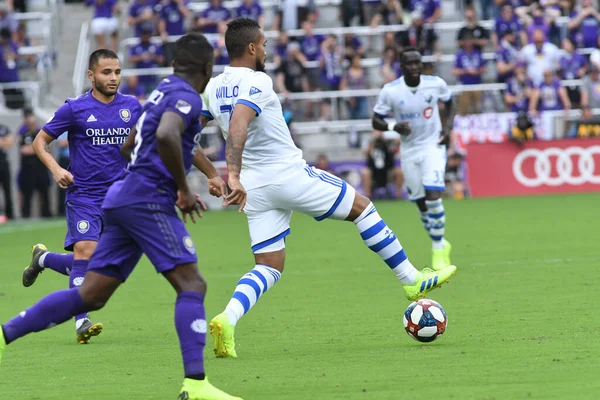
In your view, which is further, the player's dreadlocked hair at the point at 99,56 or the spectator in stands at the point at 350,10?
the spectator in stands at the point at 350,10

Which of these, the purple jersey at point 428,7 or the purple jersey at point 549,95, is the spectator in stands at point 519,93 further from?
the purple jersey at point 428,7

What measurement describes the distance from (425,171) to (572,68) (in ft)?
48.1

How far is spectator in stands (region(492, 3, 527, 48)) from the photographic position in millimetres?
28578

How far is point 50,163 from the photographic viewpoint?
9391 millimetres

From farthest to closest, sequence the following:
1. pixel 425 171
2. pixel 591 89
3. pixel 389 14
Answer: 1. pixel 389 14
2. pixel 591 89
3. pixel 425 171

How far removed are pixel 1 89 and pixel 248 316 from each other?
19022 millimetres

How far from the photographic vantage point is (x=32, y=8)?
33.4 m

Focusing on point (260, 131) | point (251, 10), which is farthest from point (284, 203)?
point (251, 10)

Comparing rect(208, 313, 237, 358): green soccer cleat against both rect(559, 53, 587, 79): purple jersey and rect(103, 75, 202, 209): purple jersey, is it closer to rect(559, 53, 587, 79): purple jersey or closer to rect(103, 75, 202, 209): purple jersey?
rect(103, 75, 202, 209): purple jersey

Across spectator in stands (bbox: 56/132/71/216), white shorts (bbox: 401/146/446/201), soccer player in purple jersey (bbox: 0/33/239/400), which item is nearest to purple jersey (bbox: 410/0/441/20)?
spectator in stands (bbox: 56/132/71/216)

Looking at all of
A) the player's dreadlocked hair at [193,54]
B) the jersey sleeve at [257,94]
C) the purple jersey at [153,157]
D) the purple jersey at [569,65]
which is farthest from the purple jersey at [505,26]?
the purple jersey at [153,157]

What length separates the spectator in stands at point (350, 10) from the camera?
98.1 ft

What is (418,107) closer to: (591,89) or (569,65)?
(591,89)

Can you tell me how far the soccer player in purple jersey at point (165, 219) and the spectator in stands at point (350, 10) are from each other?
23.4 metres
